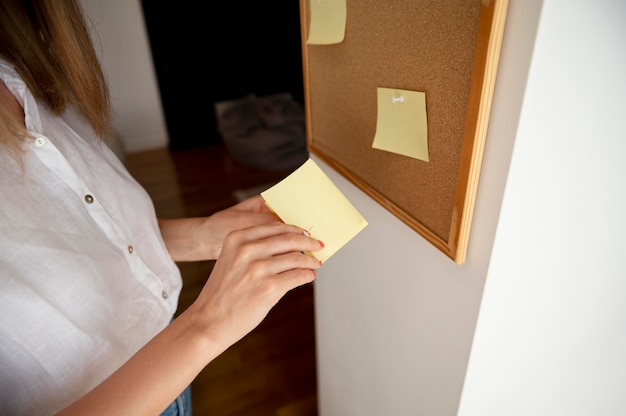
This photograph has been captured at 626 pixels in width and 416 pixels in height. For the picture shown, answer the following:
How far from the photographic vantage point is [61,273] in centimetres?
52

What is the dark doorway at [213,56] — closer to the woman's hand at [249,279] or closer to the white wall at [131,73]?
the white wall at [131,73]

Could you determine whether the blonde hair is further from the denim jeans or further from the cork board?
the denim jeans

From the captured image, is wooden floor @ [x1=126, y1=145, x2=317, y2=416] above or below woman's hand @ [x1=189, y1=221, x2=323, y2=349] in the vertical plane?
below

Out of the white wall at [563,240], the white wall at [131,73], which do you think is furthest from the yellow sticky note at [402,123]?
the white wall at [131,73]

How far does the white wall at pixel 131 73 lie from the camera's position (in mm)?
3238

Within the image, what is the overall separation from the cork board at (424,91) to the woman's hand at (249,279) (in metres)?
0.16

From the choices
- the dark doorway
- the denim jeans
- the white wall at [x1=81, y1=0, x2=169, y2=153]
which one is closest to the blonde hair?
the denim jeans

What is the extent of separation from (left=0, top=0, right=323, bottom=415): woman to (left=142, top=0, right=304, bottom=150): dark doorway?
3093 mm

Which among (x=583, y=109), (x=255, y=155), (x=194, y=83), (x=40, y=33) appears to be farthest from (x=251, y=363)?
(x=194, y=83)

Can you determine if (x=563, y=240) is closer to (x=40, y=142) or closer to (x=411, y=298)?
(x=411, y=298)

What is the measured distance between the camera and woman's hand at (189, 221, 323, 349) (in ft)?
1.46

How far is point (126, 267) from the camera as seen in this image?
24.6 inches

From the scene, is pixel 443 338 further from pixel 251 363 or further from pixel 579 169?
pixel 251 363

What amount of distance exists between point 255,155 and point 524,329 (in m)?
2.75
